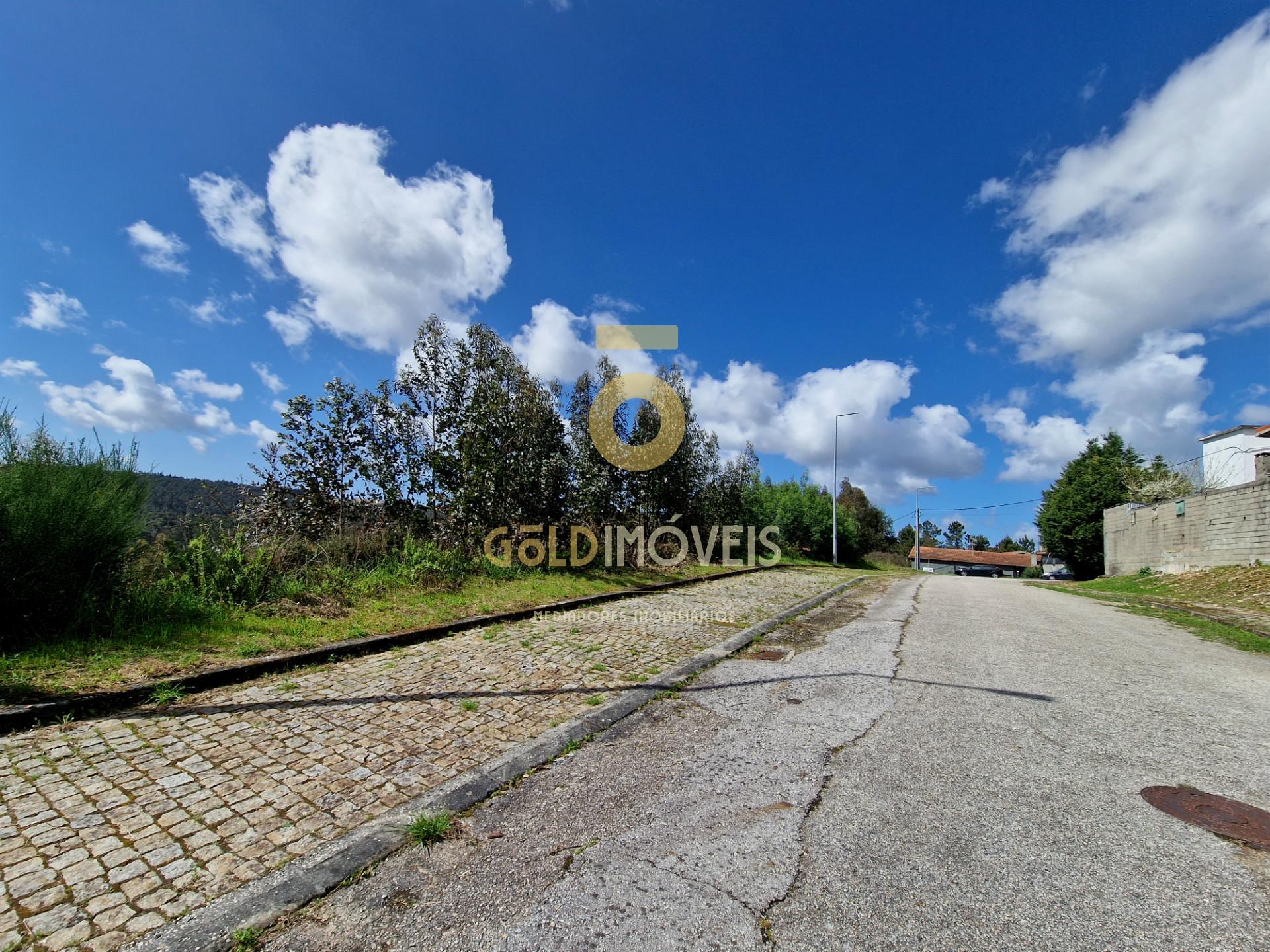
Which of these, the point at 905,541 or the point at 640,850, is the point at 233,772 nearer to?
the point at 640,850

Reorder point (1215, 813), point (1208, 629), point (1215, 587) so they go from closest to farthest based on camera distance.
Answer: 1. point (1215, 813)
2. point (1208, 629)
3. point (1215, 587)

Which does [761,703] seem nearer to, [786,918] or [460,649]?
[786,918]

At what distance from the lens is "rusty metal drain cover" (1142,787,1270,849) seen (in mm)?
2320

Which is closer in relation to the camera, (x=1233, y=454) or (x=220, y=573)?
(x=220, y=573)

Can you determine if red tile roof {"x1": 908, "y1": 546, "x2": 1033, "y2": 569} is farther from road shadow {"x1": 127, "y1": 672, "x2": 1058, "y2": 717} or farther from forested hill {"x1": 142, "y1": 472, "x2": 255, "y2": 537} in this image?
forested hill {"x1": 142, "y1": 472, "x2": 255, "y2": 537}

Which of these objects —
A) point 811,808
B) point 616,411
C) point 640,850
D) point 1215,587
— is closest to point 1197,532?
point 1215,587

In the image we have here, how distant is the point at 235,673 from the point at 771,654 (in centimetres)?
491

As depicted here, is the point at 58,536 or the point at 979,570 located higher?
the point at 58,536

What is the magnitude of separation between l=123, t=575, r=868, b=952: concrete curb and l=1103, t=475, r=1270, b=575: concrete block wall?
18.2 m

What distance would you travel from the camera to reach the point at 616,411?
14.8 meters

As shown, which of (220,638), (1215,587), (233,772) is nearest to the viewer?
(233,772)

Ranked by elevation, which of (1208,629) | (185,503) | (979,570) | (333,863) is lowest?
(979,570)

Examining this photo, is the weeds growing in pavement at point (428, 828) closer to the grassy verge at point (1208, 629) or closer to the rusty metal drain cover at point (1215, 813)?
the rusty metal drain cover at point (1215, 813)

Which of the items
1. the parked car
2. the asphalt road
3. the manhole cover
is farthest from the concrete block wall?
the parked car
